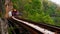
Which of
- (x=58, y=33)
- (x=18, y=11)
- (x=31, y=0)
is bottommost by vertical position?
(x=18, y=11)

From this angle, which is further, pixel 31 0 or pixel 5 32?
pixel 31 0

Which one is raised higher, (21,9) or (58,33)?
(58,33)

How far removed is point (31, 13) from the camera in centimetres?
3466

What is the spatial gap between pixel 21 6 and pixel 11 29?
24126 millimetres

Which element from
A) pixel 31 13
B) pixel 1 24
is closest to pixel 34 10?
pixel 31 13

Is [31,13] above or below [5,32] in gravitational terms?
below

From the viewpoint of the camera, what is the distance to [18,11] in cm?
3738

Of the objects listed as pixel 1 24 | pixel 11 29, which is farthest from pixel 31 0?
pixel 1 24

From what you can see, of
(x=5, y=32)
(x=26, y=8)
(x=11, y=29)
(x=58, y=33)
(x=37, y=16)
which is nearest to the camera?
(x=58, y=33)

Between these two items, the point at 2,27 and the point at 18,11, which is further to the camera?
the point at 18,11

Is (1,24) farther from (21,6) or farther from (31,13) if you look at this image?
(21,6)

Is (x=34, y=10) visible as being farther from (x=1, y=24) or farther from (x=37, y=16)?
(x=1, y=24)

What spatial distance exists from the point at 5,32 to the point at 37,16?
24.6 meters

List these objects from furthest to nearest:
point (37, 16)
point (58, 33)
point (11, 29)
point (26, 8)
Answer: point (26, 8) → point (37, 16) → point (11, 29) → point (58, 33)
